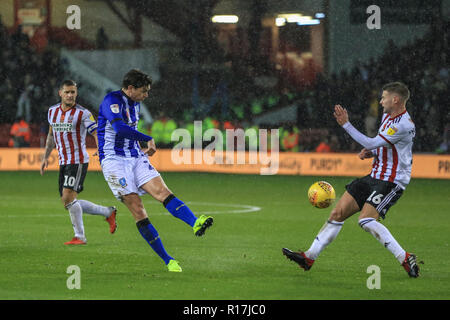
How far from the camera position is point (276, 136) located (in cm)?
2686

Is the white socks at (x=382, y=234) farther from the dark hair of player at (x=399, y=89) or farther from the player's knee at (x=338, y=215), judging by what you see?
the dark hair of player at (x=399, y=89)

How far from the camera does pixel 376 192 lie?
323 inches

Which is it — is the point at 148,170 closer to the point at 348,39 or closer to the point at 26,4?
the point at 348,39

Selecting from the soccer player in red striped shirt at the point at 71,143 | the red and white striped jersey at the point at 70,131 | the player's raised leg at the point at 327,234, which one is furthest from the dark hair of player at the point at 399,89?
the red and white striped jersey at the point at 70,131

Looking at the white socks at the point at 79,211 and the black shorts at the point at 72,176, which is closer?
the white socks at the point at 79,211

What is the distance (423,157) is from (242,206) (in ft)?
26.7

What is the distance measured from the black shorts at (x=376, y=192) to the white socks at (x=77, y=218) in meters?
3.72

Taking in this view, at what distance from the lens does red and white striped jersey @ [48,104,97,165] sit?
10836 millimetres

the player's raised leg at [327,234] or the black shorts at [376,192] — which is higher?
the black shorts at [376,192]

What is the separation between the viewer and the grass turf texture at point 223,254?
7.27m

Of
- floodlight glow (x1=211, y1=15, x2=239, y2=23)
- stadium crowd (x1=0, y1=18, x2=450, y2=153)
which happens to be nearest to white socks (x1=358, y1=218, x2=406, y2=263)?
stadium crowd (x1=0, y1=18, x2=450, y2=153)

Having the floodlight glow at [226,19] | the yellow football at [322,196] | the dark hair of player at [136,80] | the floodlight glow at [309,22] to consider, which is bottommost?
the yellow football at [322,196]

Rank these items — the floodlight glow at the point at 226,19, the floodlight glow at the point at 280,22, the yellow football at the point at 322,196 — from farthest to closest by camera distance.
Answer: the floodlight glow at the point at 226,19
the floodlight glow at the point at 280,22
the yellow football at the point at 322,196
